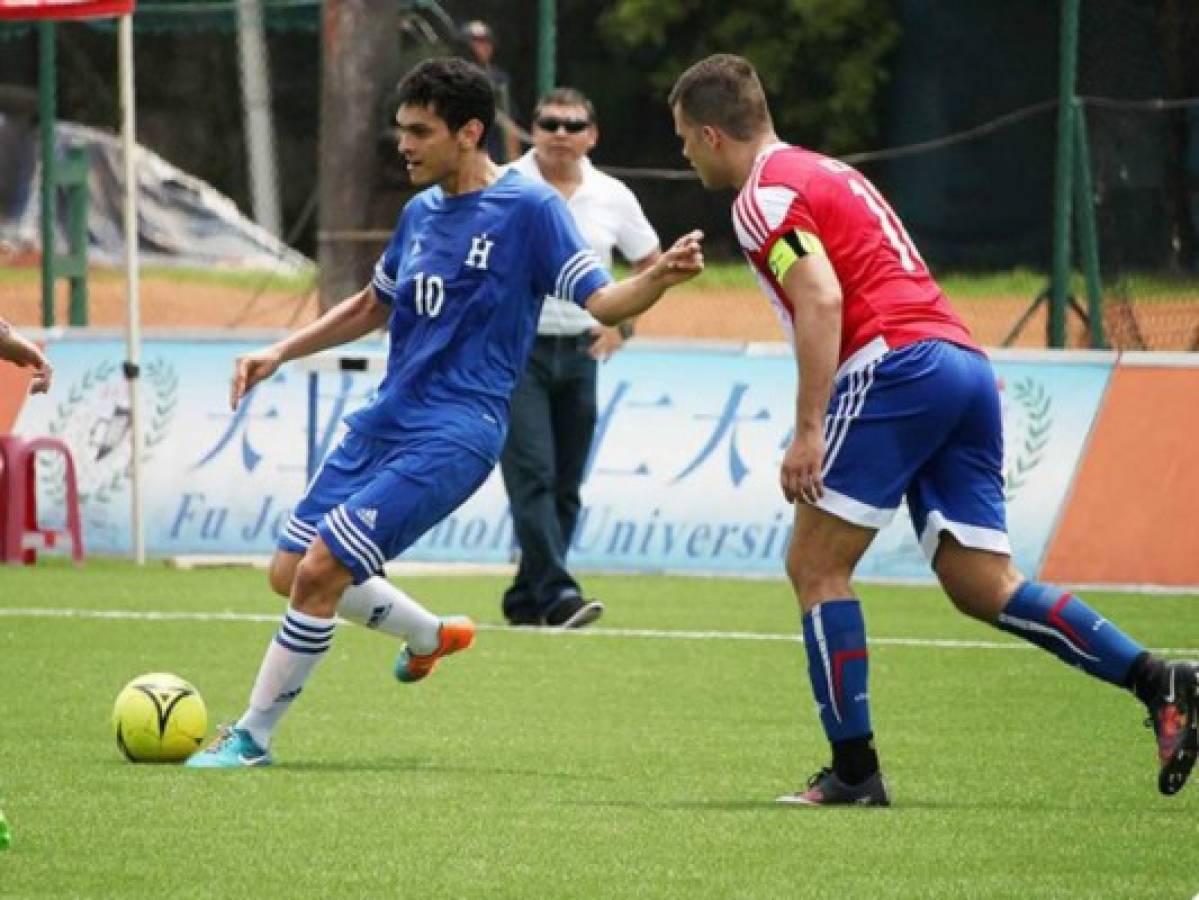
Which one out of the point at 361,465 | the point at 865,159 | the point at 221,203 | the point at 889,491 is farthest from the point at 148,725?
the point at 221,203

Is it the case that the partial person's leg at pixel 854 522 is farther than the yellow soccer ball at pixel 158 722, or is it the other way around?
the yellow soccer ball at pixel 158 722

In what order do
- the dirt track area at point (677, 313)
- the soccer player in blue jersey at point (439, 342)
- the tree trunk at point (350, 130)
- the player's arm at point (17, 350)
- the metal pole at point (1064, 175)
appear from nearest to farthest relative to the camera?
the player's arm at point (17, 350), the soccer player in blue jersey at point (439, 342), the dirt track area at point (677, 313), the metal pole at point (1064, 175), the tree trunk at point (350, 130)

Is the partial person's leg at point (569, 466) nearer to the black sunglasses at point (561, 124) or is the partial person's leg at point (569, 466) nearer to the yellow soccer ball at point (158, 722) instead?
the black sunglasses at point (561, 124)

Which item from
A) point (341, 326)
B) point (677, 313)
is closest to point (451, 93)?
point (341, 326)

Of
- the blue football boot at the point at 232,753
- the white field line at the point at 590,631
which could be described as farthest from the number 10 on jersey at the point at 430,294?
the white field line at the point at 590,631

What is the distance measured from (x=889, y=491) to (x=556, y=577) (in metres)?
5.33

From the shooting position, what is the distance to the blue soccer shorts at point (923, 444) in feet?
28.2

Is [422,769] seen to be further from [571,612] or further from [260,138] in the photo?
[260,138]

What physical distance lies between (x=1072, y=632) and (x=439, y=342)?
89.8 inches

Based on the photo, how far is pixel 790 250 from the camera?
848 cm

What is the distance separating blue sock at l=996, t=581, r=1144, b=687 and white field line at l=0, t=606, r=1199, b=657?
4.54 metres

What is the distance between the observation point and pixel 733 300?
23.3m

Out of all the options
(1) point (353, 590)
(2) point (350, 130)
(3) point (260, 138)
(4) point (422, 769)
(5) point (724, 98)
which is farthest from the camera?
(3) point (260, 138)

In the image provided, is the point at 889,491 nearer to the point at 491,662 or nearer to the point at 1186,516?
the point at 491,662
